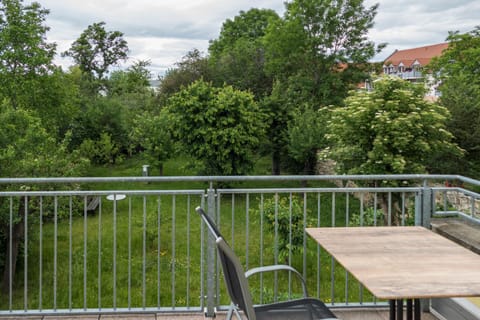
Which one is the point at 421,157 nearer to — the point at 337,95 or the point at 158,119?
the point at 158,119

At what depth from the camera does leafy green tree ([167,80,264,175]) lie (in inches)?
623

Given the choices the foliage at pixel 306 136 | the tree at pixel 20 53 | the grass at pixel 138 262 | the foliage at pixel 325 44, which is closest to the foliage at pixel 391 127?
→ the grass at pixel 138 262

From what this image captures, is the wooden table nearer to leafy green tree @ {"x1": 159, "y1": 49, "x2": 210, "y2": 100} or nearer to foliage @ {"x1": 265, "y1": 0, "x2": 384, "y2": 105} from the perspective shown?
foliage @ {"x1": 265, "y1": 0, "x2": 384, "y2": 105}

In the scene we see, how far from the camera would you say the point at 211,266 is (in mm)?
3494

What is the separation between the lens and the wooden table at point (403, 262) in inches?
76.5

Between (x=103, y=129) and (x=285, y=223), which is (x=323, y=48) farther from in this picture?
(x=285, y=223)

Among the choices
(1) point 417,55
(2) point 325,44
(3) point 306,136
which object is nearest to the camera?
(3) point 306,136

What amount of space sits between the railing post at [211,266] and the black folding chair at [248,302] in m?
0.98

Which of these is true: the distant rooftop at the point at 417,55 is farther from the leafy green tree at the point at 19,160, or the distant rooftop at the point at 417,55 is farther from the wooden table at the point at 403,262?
the wooden table at the point at 403,262

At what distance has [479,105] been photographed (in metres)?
14.0

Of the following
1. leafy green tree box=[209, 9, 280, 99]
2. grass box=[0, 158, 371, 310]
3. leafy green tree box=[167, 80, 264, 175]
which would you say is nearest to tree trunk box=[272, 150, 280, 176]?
leafy green tree box=[167, 80, 264, 175]

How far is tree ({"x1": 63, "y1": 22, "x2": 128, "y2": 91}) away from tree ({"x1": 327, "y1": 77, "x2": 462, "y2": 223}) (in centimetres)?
2796

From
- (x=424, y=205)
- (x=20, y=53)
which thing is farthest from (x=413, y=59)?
(x=424, y=205)

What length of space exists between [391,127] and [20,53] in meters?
13.9
